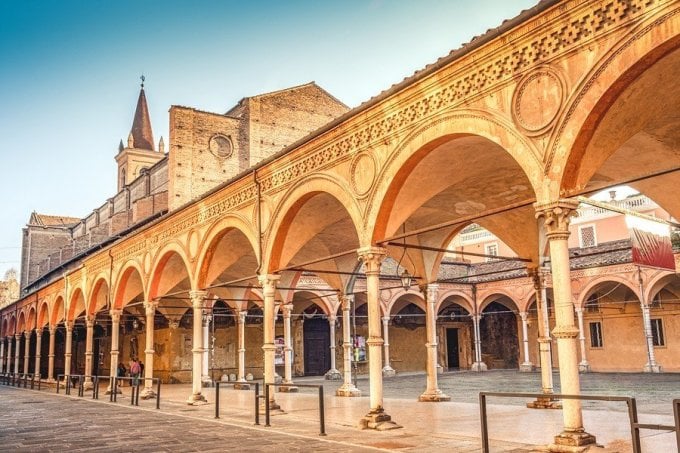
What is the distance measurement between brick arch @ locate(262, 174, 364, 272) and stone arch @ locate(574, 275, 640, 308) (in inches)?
695

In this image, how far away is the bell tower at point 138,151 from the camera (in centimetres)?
5266

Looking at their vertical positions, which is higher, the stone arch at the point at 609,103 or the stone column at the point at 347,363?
the stone arch at the point at 609,103

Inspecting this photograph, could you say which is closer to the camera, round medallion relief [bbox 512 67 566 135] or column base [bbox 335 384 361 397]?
round medallion relief [bbox 512 67 566 135]

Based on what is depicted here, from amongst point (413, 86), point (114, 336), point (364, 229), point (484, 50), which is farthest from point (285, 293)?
point (484, 50)

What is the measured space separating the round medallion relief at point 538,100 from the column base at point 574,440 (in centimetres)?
357

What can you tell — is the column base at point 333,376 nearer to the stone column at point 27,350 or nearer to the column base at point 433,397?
the column base at point 433,397

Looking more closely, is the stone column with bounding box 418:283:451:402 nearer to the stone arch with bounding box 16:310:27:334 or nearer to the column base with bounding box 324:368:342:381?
the column base with bounding box 324:368:342:381

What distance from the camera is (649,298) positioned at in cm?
2547

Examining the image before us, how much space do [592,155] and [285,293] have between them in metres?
15.4

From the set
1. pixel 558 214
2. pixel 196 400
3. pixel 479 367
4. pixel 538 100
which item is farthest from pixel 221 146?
pixel 558 214

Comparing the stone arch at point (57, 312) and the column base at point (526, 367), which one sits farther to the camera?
the column base at point (526, 367)

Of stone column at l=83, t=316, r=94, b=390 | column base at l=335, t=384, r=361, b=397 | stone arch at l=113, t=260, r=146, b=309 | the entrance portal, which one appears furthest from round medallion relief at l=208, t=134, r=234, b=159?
column base at l=335, t=384, r=361, b=397

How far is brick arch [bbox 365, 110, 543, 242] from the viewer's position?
797cm

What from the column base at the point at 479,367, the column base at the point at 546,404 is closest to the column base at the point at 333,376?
the column base at the point at 479,367
